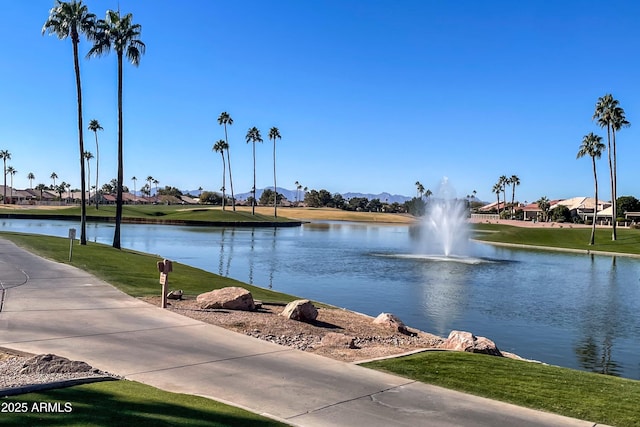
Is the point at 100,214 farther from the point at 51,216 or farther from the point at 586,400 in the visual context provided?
the point at 586,400

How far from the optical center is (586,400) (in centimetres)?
951

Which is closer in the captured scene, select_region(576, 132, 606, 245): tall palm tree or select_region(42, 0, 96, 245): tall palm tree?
select_region(42, 0, 96, 245): tall palm tree

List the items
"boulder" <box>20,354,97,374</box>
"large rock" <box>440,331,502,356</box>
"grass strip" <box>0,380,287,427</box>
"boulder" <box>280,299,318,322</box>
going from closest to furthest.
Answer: "grass strip" <box>0,380,287,427</box> → "boulder" <box>20,354,97,374</box> → "large rock" <box>440,331,502,356</box> → "boulder" <box>280,299,318,322</box>

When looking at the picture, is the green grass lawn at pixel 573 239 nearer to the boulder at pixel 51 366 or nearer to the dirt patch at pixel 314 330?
the dirt patch at pixel 314 330

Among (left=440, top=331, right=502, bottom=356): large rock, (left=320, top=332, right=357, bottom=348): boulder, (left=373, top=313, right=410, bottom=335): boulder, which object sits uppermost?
(left=320, top=332, right=357, bottom=348): boulder

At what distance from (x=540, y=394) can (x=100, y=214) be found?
4417 inches

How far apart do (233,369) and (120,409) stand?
3.31m

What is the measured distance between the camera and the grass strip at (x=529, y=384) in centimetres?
904

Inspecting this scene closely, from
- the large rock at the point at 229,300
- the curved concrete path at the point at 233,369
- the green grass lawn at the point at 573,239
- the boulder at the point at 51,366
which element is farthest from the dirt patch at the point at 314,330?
the green grass lawn at the point at 573,239

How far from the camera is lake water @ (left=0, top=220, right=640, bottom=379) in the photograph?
19.6 m

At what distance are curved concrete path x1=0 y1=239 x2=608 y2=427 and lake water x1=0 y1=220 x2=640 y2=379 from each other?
30.7 feet

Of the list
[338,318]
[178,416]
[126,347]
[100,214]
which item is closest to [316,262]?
[338,318]

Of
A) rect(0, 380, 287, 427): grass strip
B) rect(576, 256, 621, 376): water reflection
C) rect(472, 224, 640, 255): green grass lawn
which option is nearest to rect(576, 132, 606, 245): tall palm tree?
rect(472, 224, 640, 255): green grass lawn

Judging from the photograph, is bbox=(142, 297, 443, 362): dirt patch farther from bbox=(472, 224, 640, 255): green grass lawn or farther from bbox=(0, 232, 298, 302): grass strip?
bbox=(472, 224, 640, 255): green grass lawn
